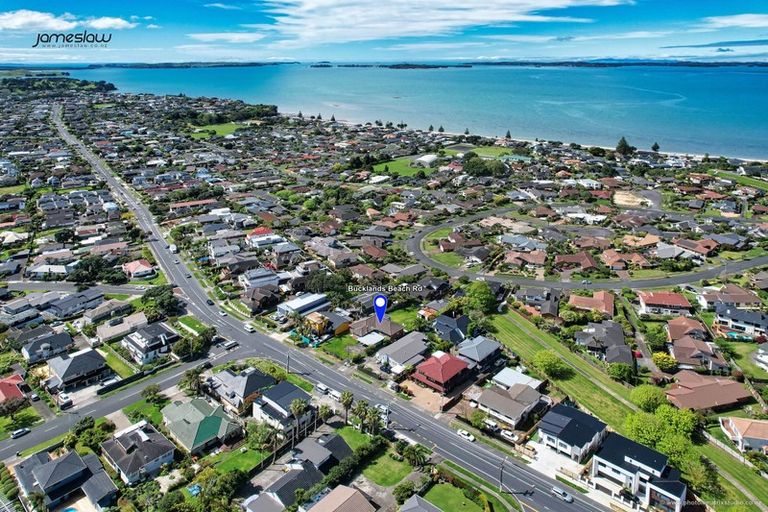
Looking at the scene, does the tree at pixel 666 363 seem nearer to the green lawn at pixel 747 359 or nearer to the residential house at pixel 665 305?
the green lawn at pixel 747 359

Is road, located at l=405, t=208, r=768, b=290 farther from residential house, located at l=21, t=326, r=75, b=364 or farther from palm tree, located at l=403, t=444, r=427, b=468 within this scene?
residential house, located at l=21, t=326, r=75, b=364

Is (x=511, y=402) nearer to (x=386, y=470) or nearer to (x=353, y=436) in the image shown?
(x=386, y=470)

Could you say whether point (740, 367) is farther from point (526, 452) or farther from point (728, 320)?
point (526, 452)

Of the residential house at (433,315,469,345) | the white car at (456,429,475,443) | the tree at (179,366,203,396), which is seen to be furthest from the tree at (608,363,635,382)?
the tree at (179,366,203,396)

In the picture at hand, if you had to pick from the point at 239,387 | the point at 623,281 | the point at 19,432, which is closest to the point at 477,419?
the point at 239,387

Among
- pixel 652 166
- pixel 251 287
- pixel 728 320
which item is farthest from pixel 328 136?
pixel 728 320

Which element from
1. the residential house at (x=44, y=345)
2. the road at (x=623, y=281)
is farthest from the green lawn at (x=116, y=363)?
the road at (x=623, y=281)
